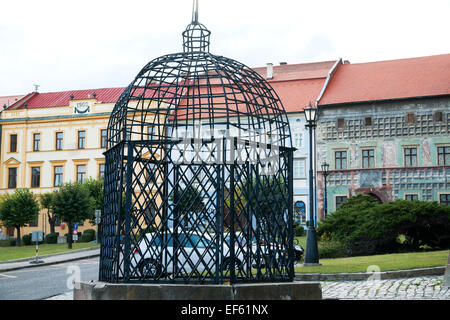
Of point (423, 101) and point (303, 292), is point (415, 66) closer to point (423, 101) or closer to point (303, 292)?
point (423, 101)

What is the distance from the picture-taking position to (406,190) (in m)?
34.1

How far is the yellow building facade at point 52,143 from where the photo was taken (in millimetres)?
43188

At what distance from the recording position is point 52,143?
4431 centimetres

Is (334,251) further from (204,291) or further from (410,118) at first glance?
(410,118)

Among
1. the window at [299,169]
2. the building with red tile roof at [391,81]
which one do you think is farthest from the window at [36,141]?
the building with red tile roof at [391,81]

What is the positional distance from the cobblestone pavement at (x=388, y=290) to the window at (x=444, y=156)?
2402 cm

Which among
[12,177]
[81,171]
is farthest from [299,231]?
[12,177]

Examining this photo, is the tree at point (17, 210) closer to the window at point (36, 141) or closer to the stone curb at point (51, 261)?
the stone curb at point (51, 261)

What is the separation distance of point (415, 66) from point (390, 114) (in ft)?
15.9

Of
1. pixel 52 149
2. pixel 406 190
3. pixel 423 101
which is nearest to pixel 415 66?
pixel 423 101

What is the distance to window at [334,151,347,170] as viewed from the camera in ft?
119

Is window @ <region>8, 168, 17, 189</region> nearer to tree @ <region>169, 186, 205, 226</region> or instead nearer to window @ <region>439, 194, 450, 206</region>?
window @ <region>439, 194, 450, 206</region>

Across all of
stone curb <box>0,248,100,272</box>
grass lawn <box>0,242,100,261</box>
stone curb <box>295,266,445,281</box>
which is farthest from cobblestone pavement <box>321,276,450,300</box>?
grass lawn <box>0,242,100,261</box>

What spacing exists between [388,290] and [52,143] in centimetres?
3849
